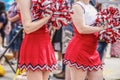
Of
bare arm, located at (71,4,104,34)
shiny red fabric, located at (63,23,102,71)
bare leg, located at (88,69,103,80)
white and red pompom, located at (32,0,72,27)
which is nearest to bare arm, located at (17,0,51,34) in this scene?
white and red pompom, located at (32,0,72,27)

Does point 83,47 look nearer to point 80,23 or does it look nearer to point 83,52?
point 83,52

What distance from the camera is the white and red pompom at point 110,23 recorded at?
11.0ft

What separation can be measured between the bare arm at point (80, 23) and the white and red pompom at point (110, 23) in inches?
4.1

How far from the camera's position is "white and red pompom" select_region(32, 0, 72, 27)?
2.80 m

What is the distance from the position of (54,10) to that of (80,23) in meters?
0.48

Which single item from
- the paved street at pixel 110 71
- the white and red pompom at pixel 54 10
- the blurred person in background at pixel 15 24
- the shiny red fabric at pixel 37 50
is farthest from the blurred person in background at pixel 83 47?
the blurred person in background at pixel 15 24

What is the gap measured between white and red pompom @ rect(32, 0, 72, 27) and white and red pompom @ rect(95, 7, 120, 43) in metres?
0.50

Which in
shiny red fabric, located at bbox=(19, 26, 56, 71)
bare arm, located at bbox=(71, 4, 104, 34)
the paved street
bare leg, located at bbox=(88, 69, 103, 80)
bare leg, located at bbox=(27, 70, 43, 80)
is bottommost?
the paved street

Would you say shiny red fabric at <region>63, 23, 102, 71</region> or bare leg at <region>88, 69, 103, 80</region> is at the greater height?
shiny red fabric at <region>63, 23, 102, 71</region>

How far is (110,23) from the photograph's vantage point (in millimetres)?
3355

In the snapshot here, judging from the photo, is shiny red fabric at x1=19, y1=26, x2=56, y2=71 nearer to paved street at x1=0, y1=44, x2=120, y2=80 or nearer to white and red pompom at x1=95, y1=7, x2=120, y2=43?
white and red pompom at x1=95, y1=7, x2=120, y2=43

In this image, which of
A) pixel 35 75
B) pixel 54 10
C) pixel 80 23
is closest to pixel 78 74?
pixel 80 23

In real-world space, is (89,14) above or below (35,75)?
above

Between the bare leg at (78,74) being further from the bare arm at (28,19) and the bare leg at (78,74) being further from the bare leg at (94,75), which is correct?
the bare arm at (28,19)
